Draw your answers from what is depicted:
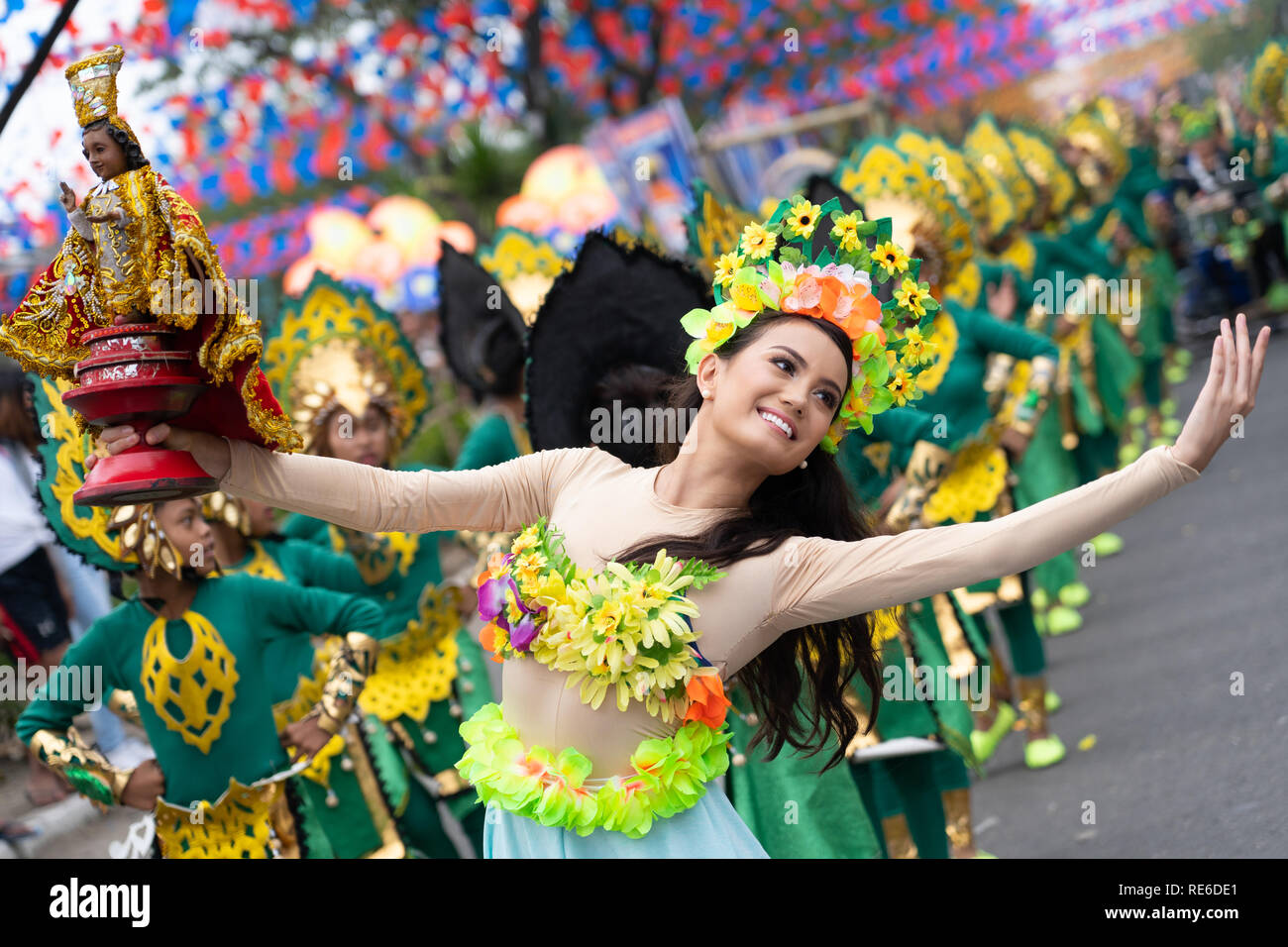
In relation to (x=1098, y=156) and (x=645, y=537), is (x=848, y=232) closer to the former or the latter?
(x=645, y=537)

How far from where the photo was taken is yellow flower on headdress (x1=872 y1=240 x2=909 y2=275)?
308 cm

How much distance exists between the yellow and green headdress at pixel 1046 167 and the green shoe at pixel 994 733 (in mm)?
4543

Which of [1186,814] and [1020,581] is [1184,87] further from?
[1186,814]

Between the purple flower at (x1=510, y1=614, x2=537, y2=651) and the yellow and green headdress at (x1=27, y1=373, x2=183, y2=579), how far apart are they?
5.04ft

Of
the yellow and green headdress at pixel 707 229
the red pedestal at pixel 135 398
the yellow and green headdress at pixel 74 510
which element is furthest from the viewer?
the yellow and green headdress at pixel 707 229

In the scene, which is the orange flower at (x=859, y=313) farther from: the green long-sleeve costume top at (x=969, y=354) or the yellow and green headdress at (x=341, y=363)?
the green long-sleeve costume top at (x=969, y=354)

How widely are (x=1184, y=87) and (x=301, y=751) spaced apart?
18.9m

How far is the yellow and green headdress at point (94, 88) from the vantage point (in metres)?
2.59

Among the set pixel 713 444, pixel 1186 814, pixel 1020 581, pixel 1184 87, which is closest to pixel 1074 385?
pixel 1020 581

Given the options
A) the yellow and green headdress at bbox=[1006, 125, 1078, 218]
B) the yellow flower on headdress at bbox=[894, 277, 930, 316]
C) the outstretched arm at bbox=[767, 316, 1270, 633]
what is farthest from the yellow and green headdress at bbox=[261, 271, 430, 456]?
the yellow and green headdress at bbox=[1006, 125, 1078, 218]

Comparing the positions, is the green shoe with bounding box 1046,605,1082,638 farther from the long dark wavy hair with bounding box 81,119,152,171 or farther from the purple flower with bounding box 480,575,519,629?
the long dark wavy hair with bounding box 81,119,152,171

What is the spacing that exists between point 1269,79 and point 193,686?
1324cm

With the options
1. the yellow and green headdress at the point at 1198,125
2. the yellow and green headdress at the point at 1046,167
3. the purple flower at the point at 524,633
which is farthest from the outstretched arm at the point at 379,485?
the yellow and green headdress at the point at 1198,125
